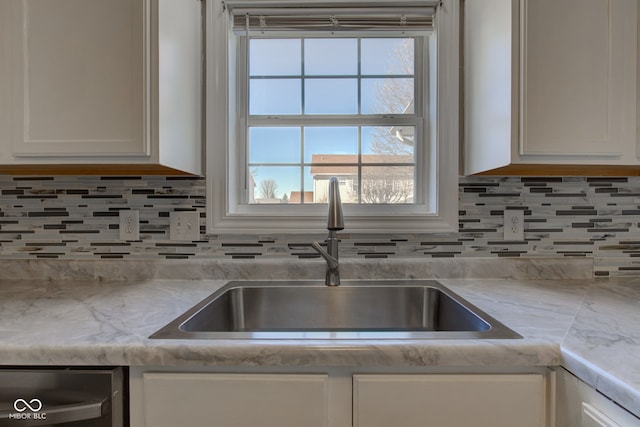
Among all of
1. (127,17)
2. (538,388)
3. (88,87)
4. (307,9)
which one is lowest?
(538,388)

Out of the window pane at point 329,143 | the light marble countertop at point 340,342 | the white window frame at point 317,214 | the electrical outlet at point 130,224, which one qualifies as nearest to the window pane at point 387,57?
the white window frame at point 317,214

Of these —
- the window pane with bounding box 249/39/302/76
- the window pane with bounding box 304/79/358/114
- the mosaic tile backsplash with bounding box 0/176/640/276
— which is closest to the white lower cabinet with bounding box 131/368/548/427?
the mosaic tile backsplash with bounding box 0/176/640/276

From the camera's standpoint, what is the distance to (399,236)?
133 centimetres

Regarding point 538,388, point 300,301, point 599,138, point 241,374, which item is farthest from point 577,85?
point 241,374

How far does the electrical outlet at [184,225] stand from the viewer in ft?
4.34

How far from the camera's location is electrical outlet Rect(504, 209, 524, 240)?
1313 millimetres

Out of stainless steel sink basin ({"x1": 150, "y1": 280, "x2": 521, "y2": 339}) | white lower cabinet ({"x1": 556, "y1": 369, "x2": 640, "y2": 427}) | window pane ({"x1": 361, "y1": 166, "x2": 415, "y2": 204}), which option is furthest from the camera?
window pane ({"x1": 361, "y1": 166, "x2": 415, "y2": 204})

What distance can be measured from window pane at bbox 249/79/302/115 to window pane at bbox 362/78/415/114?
302mm

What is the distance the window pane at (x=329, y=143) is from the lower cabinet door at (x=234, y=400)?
990 mm

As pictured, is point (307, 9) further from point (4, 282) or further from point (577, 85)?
point (4, 282)

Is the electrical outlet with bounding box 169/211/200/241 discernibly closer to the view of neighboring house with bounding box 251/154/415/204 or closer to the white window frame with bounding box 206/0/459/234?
the white window frame with bounding box 206/0/459/234

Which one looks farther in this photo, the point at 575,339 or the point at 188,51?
the point at 188,51

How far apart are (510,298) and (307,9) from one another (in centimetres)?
132

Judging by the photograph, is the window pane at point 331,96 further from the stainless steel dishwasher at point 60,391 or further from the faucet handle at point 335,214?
the stainless steel dishwasher at point 60,391
